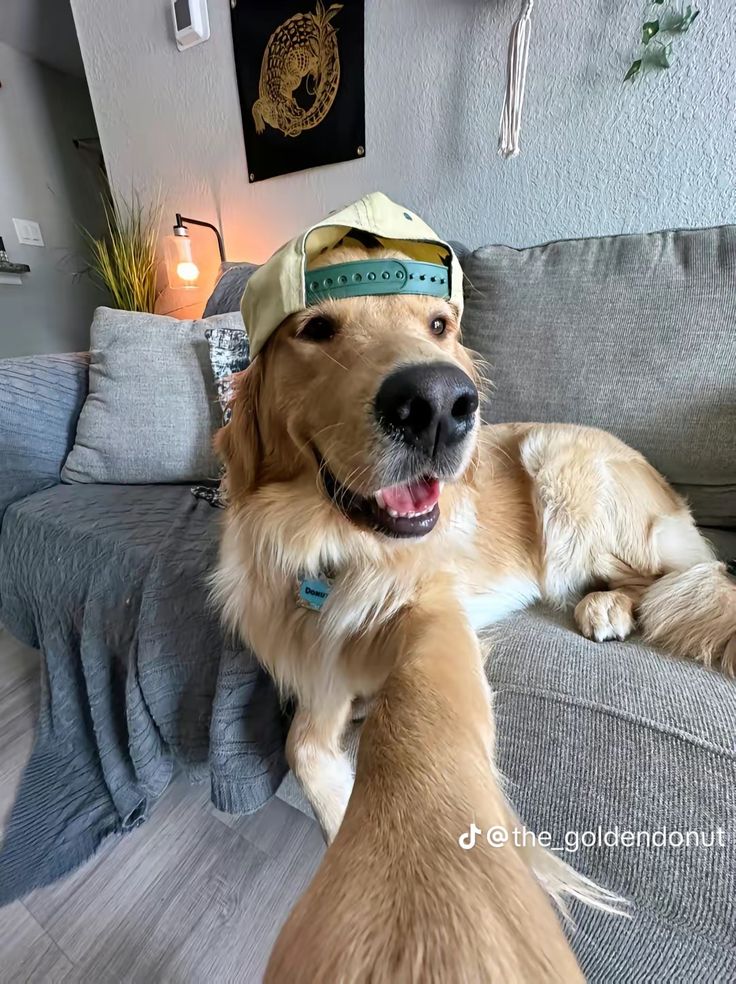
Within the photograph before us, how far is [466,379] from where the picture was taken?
1.88ft

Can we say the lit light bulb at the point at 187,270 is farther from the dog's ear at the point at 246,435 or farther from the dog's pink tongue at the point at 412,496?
the dog's pink tongue at the point at 412,496

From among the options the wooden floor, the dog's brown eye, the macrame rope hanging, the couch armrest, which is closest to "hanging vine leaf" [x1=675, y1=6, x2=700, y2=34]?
the macrame rope hanging

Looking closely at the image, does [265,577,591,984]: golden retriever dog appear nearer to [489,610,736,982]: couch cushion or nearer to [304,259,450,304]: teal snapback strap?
[489,610,736,982]: couch cushion

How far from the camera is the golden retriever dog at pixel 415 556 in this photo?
443mm

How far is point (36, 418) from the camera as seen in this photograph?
1555 millimetres

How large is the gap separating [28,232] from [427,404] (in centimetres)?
429

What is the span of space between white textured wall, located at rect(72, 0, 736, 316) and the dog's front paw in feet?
4.08

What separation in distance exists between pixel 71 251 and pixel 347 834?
4.67 m

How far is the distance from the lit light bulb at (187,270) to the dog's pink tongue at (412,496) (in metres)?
2.23

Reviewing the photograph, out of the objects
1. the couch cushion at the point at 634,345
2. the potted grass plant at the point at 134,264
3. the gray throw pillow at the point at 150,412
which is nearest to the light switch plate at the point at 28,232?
the potted grass plant at the point at 134,264

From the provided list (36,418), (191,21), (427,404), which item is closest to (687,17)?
(427,404)

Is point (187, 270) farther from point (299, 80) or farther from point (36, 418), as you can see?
point (36, 418)

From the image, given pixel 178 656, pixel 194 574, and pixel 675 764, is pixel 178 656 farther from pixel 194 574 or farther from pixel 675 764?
pixel 675 764

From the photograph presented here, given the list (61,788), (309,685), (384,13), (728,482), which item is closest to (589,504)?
(728,482)
